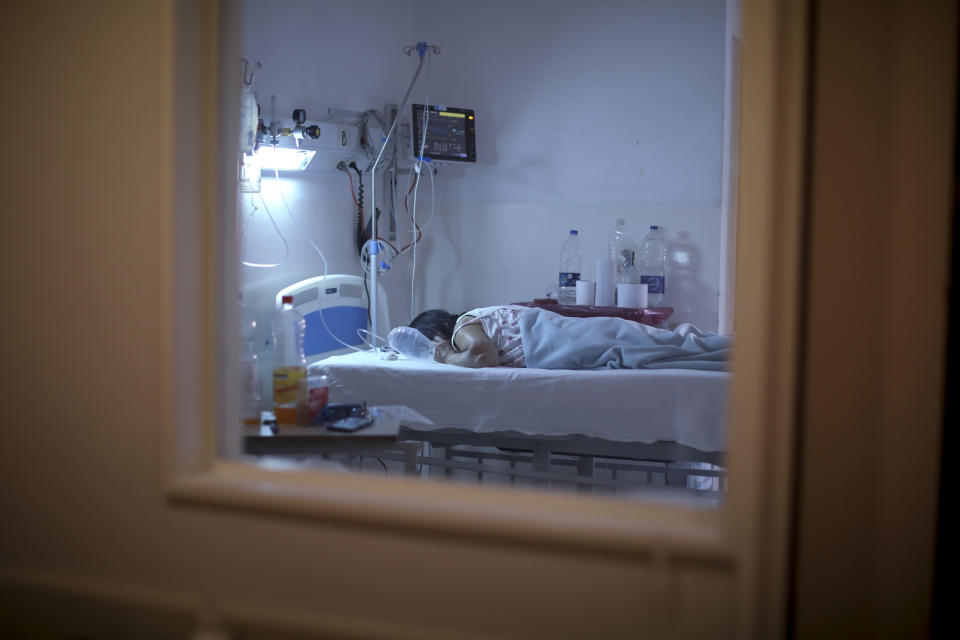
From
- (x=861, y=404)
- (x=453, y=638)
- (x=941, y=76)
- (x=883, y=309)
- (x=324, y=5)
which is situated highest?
(x=324, y=5)

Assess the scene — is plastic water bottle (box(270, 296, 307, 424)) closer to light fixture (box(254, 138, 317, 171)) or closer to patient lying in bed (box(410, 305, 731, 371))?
patient lying in bed (box(410, 305, 731, 371))

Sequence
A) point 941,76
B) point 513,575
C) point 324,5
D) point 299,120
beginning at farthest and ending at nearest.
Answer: point 324,5 → point 299,120 → point 513,575 → point 941,76

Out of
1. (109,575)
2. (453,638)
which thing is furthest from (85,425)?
(453,638)

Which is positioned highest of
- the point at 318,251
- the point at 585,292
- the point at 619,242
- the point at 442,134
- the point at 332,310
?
the point at 442,134

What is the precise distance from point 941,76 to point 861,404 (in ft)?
1.31

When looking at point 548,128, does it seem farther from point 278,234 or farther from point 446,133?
point 278,234

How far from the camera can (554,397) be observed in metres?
2.33

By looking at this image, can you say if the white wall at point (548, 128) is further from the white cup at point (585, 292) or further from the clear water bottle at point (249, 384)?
the clear water bottle at point (249, 384)

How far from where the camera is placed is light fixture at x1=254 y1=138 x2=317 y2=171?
262 cm

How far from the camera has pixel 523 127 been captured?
3578mm

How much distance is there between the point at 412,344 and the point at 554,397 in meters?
0.71

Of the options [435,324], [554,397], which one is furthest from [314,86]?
[554,397]

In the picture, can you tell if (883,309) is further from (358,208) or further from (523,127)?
(523,127)

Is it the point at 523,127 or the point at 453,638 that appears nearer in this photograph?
the point at 453,638
